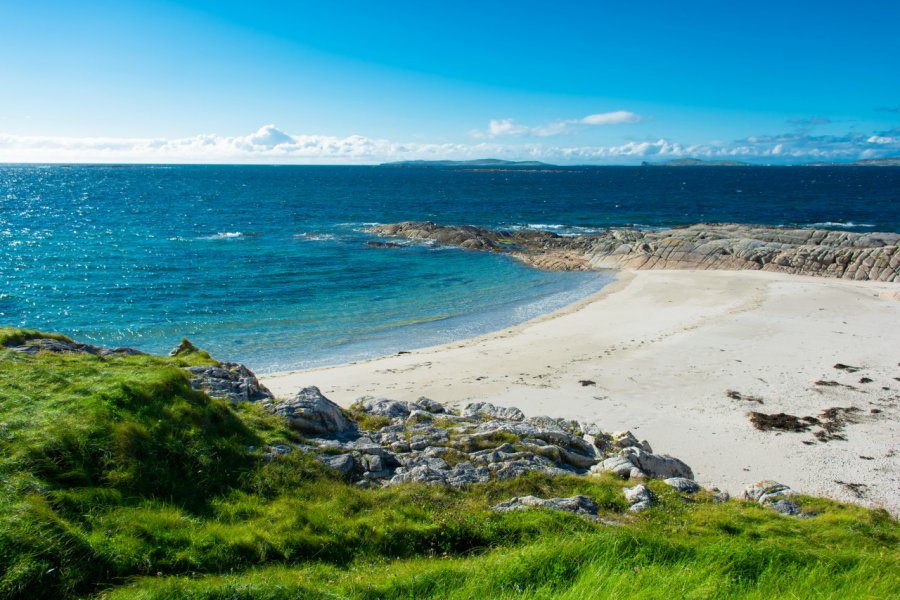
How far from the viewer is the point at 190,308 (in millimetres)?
33938

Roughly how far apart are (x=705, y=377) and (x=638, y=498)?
13.2 meters

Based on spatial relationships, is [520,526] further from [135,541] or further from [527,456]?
[135,541]

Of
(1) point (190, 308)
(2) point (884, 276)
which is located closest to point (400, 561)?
(1) point (190, 308)

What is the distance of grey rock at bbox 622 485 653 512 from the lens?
34.5 feet

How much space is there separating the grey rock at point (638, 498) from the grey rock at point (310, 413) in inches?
256

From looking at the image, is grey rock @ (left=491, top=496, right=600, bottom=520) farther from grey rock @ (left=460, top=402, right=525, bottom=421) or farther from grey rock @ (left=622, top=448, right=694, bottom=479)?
grey rock @ (left=460, top=402, right=525, bottom=421)

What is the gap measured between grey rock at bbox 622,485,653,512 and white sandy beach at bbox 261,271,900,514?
4290mm

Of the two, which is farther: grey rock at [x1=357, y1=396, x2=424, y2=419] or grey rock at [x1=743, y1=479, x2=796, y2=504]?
grey rock at [x1=357, y1=396, x2=424, y2=419]

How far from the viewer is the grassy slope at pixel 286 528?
654 centimetres

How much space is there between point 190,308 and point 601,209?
77.9 m

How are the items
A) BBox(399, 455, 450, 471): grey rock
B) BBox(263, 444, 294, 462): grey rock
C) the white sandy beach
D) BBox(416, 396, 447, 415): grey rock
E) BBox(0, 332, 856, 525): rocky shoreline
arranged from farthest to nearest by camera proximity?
the white sandy beach → BBox(416, 396, 447, 415): grey rock → BBox(399, 455, 450, 471): grey rock → BBox(0, 332, 856, 525): rocky shoreline → BBox(263, 444, 294, 462): grey rock

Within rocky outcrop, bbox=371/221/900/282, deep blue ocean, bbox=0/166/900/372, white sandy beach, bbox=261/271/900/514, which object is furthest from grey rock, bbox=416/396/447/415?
rocky outcrop, bbox=371/221/900/282

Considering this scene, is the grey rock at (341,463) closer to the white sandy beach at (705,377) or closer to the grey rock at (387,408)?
the grey rock at (387,408)

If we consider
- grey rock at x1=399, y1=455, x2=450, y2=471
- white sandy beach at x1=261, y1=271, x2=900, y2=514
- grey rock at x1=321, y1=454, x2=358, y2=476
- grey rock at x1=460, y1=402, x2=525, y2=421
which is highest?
grey rock at x1=321, y1=454, x2=358, y2=476
